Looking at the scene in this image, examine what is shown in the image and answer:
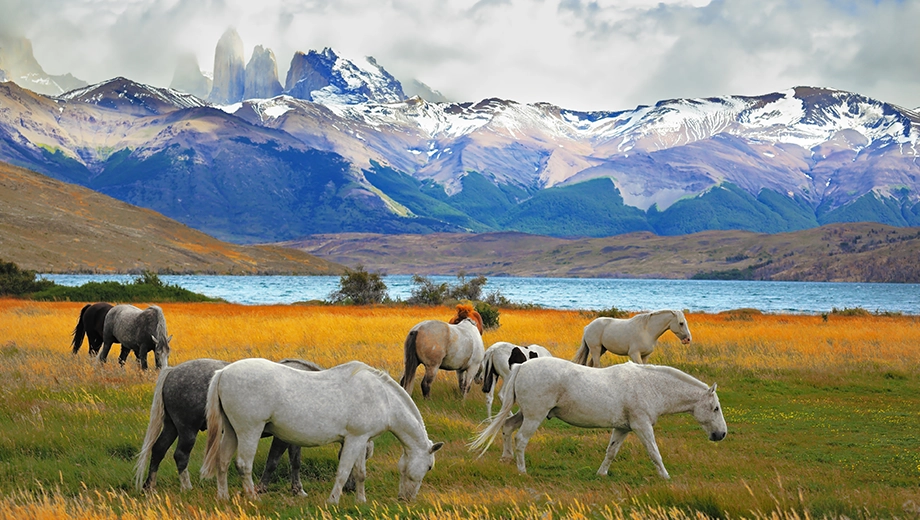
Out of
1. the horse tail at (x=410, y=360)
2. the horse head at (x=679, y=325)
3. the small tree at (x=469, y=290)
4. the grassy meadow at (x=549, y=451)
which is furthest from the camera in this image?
the small tree at (x=469, y=290)

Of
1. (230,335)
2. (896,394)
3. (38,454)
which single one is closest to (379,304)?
(230,335)

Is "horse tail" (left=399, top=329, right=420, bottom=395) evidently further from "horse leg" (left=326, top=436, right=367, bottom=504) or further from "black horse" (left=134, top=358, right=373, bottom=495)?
"horse leg" (left=326, top=436, right=367, bottom=504)

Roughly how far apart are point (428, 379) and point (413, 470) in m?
6.71

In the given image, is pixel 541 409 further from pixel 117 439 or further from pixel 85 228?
pixel 85 228

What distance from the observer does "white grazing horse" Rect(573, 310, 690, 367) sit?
60.7ft

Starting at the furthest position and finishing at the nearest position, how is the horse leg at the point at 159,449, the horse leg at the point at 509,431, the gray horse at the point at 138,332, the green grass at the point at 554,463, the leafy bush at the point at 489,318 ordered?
the leafy bush at the point at 489,318 → the gray horse at the point at 138,332 → the horse leg at the point at 509,431 → the horse leg at the point at 159,449 → the green grass at the point at 554,463

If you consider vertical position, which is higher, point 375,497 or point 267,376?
point 267,376

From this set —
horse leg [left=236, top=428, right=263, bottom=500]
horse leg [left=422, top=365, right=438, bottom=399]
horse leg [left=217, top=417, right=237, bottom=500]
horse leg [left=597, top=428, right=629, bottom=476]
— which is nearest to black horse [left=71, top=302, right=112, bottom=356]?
horse leg [left=422, top=365, right=438, bottom=399]

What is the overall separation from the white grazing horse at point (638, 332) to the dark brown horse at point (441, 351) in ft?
13.5

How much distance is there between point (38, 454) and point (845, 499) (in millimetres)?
10962

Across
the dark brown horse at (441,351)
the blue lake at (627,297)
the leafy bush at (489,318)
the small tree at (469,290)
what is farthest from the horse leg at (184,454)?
the blue lake at (627,297)

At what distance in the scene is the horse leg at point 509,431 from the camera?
37.8 feet

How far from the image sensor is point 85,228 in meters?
152

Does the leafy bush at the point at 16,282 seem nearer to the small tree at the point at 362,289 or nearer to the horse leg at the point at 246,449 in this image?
the small tree at the point at 362,289
